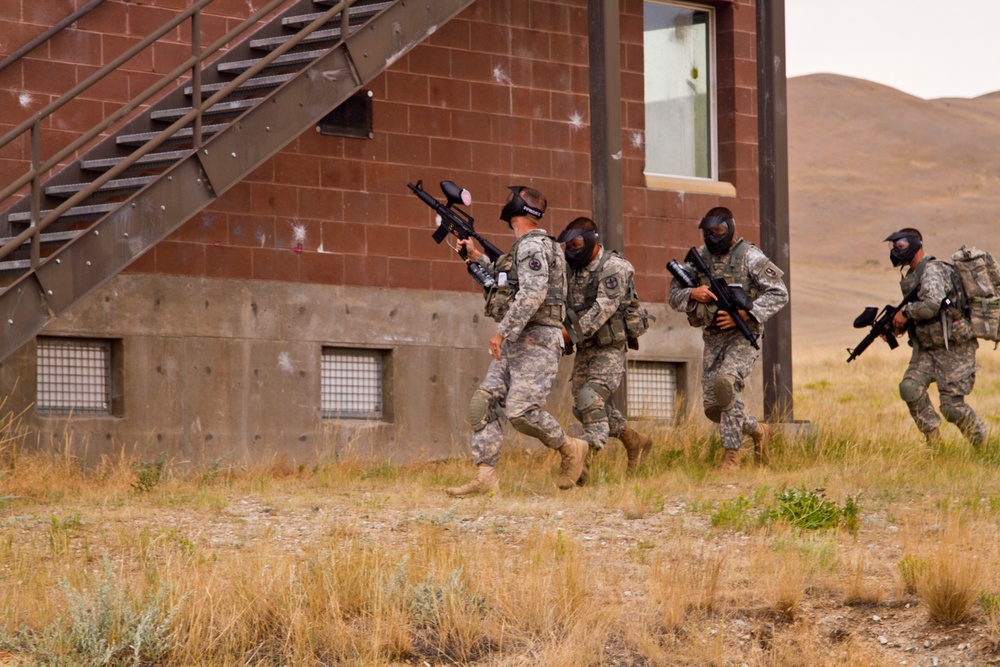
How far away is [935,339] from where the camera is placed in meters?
12.1

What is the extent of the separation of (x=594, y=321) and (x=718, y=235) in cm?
130

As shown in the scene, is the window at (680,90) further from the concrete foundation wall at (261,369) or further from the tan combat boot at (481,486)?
the tan combat boot at (481,486)

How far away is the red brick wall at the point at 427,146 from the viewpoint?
459 inches

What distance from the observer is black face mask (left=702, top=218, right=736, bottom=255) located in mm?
10969

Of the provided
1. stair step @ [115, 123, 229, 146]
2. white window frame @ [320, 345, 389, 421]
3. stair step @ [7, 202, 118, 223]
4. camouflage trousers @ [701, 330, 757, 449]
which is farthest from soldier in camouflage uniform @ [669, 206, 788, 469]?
stair step @ [7, 202, 118, 223]

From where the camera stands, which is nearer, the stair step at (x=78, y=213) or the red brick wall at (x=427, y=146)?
the stair step at (x=78, y=213)

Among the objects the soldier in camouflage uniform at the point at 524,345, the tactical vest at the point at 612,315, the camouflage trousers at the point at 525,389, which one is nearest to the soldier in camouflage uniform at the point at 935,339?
the tactical vest at the point at 612,315

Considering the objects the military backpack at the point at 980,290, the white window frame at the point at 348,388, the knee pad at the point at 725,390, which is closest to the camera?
the knee pad at the point at 725,390

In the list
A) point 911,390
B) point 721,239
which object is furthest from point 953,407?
point 721,239

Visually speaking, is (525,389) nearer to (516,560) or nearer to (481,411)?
(481,411)

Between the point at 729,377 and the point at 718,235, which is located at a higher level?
the point at 718,235

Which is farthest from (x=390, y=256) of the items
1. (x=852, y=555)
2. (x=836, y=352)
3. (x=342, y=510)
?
(x=836, y=352)

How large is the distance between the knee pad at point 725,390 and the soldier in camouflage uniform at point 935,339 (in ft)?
6.61

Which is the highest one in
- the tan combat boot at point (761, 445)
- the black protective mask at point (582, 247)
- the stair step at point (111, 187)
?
the stair step at point (111, 187)
